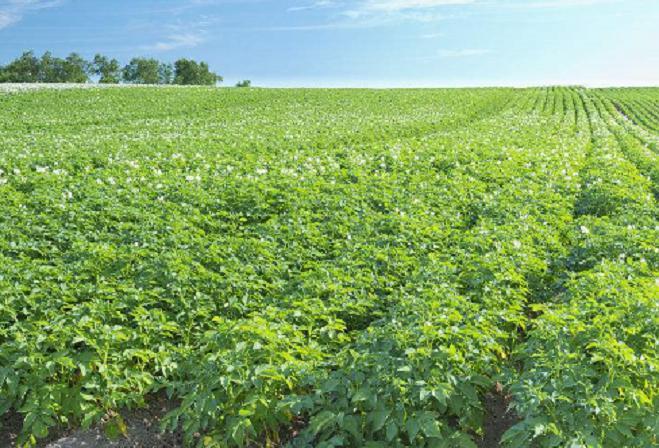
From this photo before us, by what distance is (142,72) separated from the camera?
313ft

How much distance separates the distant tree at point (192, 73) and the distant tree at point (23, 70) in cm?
2044

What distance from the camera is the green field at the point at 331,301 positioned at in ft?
13.8

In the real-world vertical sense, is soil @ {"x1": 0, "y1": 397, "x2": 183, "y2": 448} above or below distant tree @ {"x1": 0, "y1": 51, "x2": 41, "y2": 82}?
below

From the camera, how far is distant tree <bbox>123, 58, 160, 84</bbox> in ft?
312

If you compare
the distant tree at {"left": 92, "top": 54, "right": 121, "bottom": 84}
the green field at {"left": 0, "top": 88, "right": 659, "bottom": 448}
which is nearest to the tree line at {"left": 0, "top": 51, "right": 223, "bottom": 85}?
the distant tree at {"left": 92, "top": 54, "right": 121, "bottom": 84}

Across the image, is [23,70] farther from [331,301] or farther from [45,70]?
[331,301]

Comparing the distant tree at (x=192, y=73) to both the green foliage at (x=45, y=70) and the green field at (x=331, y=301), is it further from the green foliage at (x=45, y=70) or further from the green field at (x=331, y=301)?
the green field at (x=331, y=301)

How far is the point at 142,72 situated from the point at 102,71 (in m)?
7.02

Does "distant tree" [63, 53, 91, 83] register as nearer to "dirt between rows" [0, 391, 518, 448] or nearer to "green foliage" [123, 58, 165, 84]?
"green foliage" [123, 58, 165, 84]

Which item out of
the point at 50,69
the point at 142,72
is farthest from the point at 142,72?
the point at 50,69

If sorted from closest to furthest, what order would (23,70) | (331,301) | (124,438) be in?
1. (124,438)
2. (331,301)
3. (23,70)

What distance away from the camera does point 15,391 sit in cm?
449

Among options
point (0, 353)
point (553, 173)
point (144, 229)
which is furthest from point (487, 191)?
point (0, 353)

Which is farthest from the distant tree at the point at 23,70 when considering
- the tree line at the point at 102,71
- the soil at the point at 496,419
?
the soil at the point at 496,419
